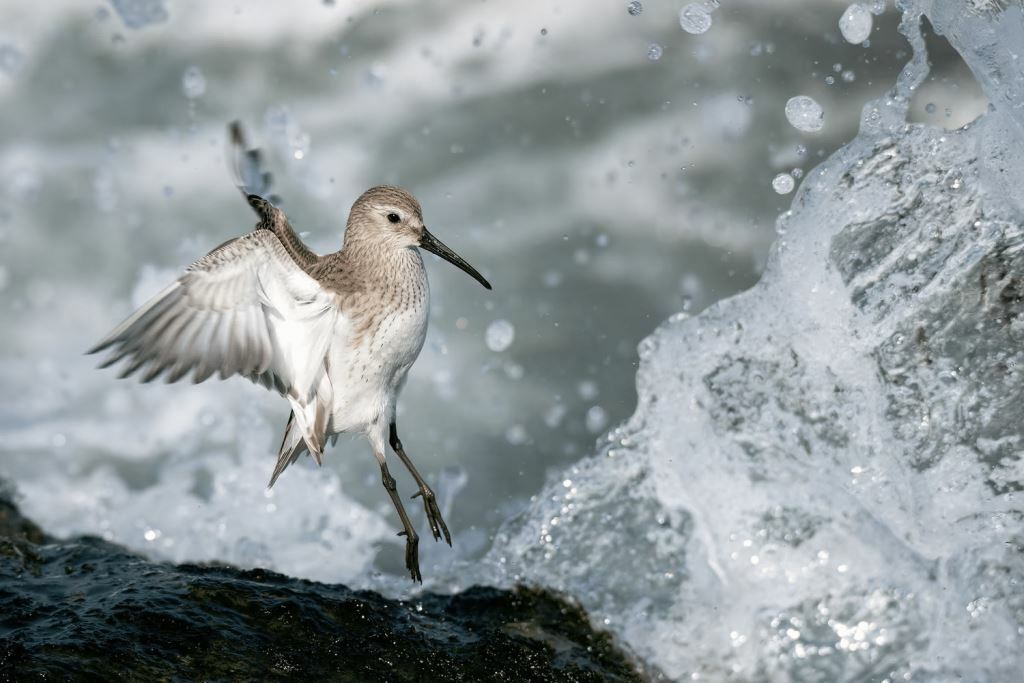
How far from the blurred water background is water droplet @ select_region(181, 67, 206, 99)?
0.6 inches

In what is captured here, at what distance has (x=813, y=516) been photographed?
406 centimetres

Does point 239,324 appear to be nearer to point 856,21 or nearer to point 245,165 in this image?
point 245,165

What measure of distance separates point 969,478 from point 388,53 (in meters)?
5.76

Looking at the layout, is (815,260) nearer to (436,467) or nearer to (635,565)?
(635,565)

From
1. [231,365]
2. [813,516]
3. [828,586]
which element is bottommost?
[828,586]

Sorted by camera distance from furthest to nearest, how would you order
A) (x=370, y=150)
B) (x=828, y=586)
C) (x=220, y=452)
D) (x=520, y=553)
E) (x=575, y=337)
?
(x=370, y=150), (x=575, y=337), (x=220, y=452), (x=520, y=553), (x=828, y=586)

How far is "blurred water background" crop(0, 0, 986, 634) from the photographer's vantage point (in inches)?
272

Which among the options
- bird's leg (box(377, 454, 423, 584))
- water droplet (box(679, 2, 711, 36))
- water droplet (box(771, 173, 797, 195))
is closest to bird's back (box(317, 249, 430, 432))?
bird's leg (box(377, 454, 423, 584))

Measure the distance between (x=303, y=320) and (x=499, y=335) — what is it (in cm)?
338

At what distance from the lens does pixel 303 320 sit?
3.98 m

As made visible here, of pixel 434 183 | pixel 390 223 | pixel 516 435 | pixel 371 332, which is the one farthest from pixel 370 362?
pixel 434 183

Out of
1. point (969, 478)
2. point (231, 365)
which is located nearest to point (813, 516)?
point (969, 478)

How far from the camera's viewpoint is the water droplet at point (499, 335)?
7206mm

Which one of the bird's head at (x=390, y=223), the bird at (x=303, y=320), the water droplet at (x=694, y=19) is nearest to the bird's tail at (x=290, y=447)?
the bird at (x=303, y=320)
